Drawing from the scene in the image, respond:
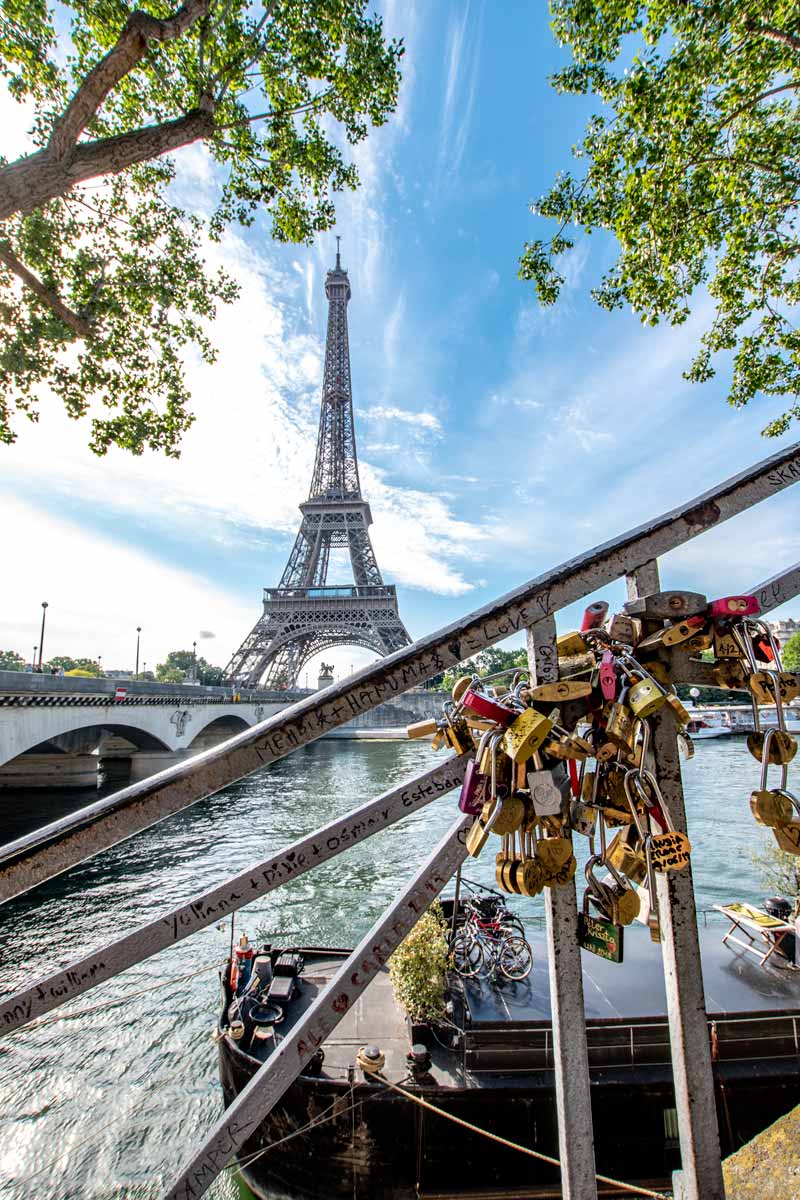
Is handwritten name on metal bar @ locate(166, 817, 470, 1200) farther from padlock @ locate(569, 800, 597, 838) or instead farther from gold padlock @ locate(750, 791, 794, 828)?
gold padlock @ locate(750, 791, 794, 828)

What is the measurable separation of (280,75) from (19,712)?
818 inches

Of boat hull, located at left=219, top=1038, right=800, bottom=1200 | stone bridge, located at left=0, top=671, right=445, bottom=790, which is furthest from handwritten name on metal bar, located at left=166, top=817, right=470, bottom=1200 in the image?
stone bridge, located at left=0, top=671, right=445, bottom=790

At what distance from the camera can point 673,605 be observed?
1749 mm

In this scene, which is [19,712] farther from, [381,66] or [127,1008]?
[381,66]

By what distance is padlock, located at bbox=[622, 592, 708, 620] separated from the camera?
174 centimetres

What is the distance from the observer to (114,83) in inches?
210

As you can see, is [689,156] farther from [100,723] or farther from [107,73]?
[100,723]

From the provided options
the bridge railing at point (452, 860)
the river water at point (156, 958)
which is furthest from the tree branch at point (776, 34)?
the river water at point (156, 958)

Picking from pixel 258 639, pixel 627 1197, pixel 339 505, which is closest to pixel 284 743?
pixel 627 1197

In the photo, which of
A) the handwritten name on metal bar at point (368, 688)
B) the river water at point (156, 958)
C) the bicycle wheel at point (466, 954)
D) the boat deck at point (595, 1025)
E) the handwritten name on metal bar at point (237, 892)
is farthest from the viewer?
the bicycle wheel at point (466, 954)

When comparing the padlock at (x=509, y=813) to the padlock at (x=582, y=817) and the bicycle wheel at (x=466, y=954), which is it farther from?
the bicycle wheel at (x=466, y=954)

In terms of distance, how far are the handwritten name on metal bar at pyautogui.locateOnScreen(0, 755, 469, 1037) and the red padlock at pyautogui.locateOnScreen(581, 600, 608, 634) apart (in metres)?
0.61

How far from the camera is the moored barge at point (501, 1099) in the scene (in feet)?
20.4

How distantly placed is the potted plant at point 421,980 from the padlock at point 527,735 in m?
6.67
